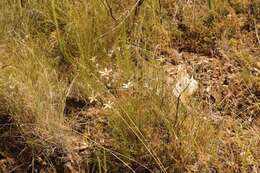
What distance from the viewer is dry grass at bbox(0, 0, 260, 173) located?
2.22 metres

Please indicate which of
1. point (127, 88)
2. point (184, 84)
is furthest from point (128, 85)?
point (184, 84)

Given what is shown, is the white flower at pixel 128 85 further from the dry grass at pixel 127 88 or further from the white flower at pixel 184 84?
the white flower at pixel 184 84

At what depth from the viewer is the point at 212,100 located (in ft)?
8.27

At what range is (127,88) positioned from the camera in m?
2.31

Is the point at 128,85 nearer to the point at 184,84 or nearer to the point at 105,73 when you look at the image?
the point at 105,73

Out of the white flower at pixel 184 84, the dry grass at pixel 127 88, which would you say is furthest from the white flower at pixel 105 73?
the white flower at pixel 184 84

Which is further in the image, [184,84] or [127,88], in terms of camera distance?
[184,84]

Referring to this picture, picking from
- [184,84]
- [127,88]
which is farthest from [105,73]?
[184,84]

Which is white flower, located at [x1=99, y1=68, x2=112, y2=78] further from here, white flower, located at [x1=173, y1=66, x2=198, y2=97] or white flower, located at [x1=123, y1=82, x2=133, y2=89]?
white flower, located at [x1=173, y1=66, x2=198, y2=97]

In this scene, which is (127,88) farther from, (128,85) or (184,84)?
(184,84)

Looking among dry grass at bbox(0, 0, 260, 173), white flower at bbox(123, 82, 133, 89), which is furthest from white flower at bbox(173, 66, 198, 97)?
white flower at bbox(123, 82, 133, 89)

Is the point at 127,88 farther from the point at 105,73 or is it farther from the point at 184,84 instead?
the point at 184,84

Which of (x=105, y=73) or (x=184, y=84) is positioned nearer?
(x=105, y=73)

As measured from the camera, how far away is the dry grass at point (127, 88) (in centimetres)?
222
